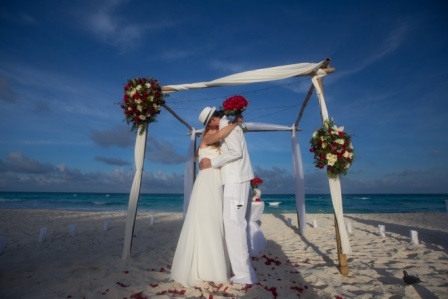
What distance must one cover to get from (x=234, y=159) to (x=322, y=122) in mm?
2116

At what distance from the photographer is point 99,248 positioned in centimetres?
652

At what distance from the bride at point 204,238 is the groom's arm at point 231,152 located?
0.11 m

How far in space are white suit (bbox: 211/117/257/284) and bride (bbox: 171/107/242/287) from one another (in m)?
0.14

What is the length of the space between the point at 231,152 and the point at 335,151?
75.8 inches

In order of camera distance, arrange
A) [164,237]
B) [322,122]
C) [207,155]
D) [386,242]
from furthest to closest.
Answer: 1. [164,237]
2. [386,242]
3. [322,122]
4. [207,155]

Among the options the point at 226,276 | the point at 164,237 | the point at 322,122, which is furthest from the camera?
the point at 164,237

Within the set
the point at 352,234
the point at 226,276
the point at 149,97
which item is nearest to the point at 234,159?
the point at 226,276

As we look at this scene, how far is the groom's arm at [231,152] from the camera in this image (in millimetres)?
3877

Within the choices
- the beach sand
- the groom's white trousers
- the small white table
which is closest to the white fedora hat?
the groom's white trousers

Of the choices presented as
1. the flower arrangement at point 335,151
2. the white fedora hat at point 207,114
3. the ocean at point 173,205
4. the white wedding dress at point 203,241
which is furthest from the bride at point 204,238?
the ocean at point 173,205

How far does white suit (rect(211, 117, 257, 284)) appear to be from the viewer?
3783 mm

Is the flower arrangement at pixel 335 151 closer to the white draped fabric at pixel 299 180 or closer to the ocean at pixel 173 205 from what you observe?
the white draped fabric at pixel 299 180

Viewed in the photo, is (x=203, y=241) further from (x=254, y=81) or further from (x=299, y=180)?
(x=299, y=180)

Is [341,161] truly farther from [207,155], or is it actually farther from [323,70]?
[207,155]
